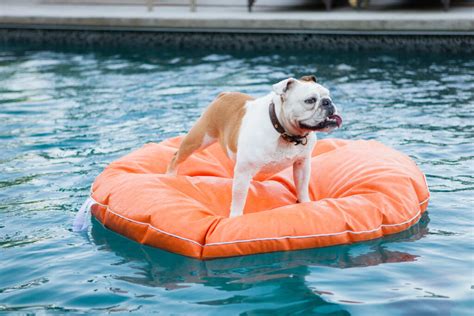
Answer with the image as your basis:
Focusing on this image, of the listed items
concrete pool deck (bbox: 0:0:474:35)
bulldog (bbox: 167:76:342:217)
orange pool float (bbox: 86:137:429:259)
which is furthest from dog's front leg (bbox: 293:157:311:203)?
concrete pool deck (bbox: 0:0:474:35)

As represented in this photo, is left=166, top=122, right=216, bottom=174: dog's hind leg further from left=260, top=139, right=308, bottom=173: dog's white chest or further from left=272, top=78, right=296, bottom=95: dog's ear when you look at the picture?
left=272, top=78, right=296, bottom=95: dog's ear

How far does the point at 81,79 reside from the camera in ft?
32.8

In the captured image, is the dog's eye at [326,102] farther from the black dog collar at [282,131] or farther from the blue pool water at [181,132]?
the blue pool water at [181,132]

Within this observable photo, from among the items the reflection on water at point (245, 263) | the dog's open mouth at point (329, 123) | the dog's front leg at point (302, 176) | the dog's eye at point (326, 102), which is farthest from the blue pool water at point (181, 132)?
the dog's eye at point (326, 102)

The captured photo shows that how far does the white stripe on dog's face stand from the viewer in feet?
14.3

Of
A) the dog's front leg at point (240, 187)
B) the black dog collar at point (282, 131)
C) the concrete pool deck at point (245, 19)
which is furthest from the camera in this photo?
the concrete pool deck at point (245, 19)

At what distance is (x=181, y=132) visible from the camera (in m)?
7.61

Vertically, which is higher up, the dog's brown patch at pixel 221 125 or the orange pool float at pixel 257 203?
the dog's brown patch at pixel 221 125

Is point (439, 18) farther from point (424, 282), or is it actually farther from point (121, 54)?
point (424, 282)

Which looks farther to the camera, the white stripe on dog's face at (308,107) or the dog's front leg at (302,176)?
the dog's front leg at (302,176)

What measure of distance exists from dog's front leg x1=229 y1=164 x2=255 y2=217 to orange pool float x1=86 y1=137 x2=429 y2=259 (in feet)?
0.29

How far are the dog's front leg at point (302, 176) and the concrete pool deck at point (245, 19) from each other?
6.03 metres

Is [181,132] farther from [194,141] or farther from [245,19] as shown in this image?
[245,19]

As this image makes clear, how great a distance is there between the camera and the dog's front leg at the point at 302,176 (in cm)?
484
